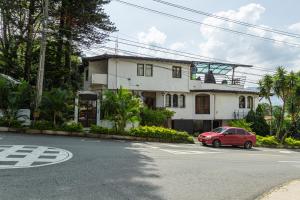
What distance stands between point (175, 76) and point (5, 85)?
18668 millimetres

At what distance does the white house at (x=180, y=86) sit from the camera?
3412 centimetres

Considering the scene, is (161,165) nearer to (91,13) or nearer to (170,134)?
(170,134)

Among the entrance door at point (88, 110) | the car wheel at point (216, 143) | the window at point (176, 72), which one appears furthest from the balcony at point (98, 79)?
the car wheel at point (216, 143)

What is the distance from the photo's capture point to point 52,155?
12547mm

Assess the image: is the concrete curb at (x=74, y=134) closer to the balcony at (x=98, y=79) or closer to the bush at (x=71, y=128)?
the bush at (x=71, y=128)

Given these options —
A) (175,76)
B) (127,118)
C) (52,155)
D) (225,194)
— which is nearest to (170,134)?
(127,118)

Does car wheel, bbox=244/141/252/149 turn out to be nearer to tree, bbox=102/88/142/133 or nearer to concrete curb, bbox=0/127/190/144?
concrete curb, bbox=0/127/190/144

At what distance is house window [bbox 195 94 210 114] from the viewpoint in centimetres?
3919

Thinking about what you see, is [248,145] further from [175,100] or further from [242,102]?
[242,102]

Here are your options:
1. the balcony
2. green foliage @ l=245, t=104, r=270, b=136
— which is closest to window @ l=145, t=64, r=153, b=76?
the balcony

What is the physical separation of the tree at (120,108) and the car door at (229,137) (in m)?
7.15

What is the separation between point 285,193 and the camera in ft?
29.3

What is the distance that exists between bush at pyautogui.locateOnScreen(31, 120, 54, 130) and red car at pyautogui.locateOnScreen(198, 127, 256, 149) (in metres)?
11.3

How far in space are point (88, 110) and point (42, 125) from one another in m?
6.49
